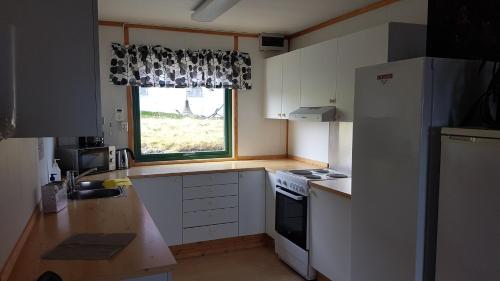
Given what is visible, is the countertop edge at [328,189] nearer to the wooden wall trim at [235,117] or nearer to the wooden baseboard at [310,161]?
the wooden baseboard at [310,161]

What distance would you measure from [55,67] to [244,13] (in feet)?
9.01

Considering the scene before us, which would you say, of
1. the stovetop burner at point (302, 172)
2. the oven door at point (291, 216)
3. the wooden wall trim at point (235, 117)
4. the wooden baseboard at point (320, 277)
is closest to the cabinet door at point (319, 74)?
the stovetop burner at point (302, 172)

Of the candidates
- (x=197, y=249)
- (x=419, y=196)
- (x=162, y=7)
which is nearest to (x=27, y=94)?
(x=419, y=196)

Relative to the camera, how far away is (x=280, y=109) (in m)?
4.10

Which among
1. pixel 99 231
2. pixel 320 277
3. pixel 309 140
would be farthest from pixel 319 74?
pixel 99 231

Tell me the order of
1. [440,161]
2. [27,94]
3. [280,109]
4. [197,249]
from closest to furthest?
[27,94] → [440,161] → [197,249] → [280,109]

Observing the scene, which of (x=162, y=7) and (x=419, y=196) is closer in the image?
(x=419, y=196)

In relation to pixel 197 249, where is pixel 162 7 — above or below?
above

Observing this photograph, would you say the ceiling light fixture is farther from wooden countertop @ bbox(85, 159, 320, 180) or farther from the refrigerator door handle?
the refrigerator door handle

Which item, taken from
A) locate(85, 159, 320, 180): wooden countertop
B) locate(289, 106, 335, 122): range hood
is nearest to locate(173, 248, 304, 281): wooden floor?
locate(85, 159, 320, 180): wooden countertop

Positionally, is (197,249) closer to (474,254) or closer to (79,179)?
(79,179)

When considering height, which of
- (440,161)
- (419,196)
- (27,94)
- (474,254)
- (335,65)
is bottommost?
(474,254)

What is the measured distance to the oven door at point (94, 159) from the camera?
139 inches

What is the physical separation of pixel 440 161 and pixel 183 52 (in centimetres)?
298
